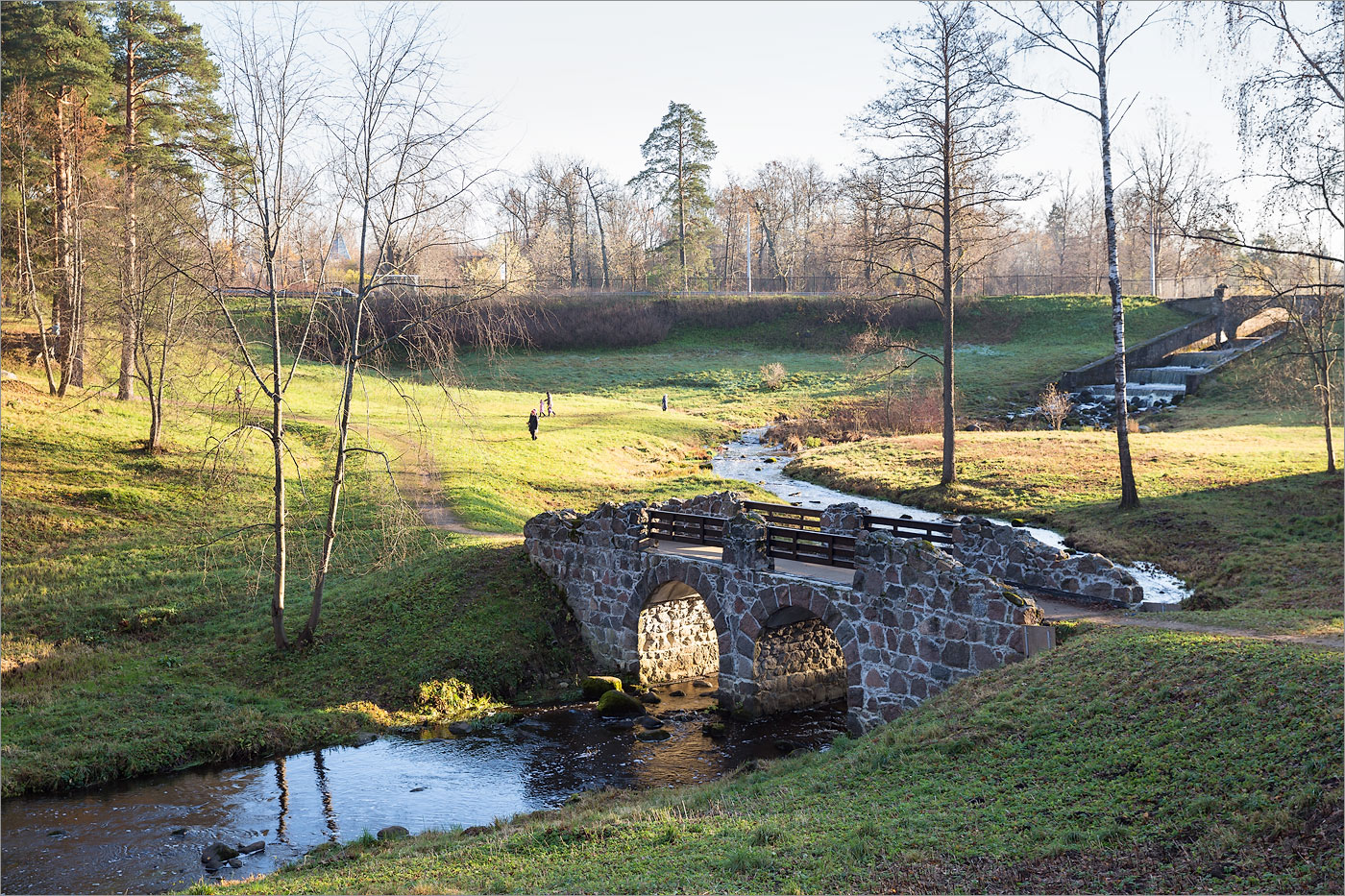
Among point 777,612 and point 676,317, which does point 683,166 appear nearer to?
point 676,317

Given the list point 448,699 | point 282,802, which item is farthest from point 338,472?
point 282,802

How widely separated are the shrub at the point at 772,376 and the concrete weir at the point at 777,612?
104ft

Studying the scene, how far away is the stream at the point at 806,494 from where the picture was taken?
20172 millimetres

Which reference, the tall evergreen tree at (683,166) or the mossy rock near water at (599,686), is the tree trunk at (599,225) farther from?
the mossy rock near water at (599,686)

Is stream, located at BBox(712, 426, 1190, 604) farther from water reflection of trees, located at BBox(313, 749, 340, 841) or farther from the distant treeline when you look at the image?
the distant treeline

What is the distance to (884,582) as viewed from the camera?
16.2 meters

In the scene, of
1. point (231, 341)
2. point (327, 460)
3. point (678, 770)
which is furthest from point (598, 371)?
point (678, 770)

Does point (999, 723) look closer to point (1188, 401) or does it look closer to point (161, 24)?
point (161, 24)

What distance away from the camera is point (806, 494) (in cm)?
3397

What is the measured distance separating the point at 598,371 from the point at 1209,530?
4043 cm

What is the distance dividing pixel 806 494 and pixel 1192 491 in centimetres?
1195

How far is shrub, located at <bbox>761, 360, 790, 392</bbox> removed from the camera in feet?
182

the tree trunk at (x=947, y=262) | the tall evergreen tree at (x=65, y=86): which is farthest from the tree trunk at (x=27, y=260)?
the tree trunk at (x=947, y=262)

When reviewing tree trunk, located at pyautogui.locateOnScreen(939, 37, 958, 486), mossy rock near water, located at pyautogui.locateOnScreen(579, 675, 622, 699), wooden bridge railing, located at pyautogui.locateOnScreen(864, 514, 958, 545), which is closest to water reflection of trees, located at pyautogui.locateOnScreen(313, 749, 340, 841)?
mossy rock near water, located at pyautogui.locateOnScreen(579, 675, 622, 699)
